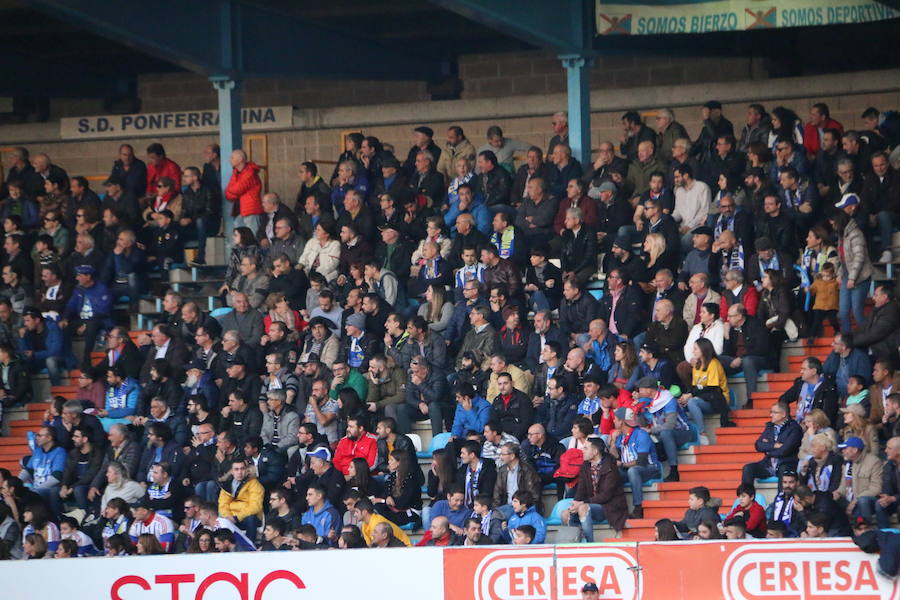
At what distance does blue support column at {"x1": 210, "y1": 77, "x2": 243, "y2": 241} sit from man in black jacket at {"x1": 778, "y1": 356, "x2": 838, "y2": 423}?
7.78 meters

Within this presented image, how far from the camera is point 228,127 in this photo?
20.6 m

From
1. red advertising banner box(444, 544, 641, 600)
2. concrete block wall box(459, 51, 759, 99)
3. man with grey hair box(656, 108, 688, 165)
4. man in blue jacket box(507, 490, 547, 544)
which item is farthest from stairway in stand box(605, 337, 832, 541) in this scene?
concrete block wall box(459, 51, 759, 99)

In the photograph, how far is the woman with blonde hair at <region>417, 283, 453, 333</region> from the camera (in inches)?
700

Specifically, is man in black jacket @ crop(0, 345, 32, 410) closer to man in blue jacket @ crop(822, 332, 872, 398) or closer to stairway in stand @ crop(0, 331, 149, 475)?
stairway in stand @ crop(0, 331, 149, 475)

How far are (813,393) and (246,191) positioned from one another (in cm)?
769

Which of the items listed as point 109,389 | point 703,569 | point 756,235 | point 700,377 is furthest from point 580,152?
point 703,569

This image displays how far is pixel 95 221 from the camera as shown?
67.5 ft

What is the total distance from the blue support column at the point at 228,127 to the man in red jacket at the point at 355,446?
4666 mm


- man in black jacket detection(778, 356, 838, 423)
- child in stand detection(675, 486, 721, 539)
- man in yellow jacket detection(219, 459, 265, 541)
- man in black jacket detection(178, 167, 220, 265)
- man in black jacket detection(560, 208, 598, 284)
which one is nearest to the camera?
child in stand detection(675, 486, 721, 539)

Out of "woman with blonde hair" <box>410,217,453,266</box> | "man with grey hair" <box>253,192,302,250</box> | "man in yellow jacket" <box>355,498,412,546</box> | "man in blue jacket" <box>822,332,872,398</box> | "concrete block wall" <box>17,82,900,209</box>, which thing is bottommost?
"man in yellow jacket" <box>355,498,412,546</box>

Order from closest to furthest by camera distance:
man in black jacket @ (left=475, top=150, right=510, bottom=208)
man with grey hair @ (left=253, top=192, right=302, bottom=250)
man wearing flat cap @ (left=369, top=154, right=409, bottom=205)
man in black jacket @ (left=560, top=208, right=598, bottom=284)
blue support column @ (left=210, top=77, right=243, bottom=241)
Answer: man in black jacket @ (left=560, top=208, right=598, bottom=284), man in black jacket @ (left=475, top=150, right=510, bottom=208), man wearing flat cap @ (left=369, top=154, right=409, bottom=205), man with grey hair @ (left=253, top=192, right=302, bottom=250), blue support column @ (left=210, top=77, right=243, bottom=241)

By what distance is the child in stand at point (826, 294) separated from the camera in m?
16.4

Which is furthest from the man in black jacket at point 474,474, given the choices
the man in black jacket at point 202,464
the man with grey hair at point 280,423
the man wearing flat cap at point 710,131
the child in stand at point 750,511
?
the man wearing flat cap at point 710,131

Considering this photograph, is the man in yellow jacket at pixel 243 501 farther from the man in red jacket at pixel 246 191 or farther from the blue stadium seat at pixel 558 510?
the man in red jacket at pixel 246 191
